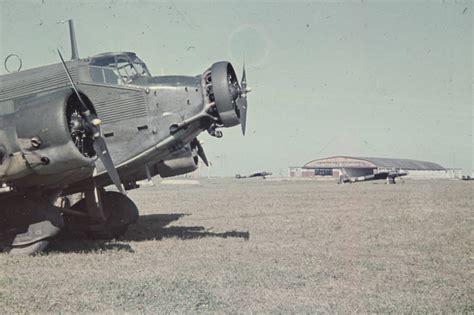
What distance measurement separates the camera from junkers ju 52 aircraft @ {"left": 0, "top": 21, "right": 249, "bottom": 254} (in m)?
8.89

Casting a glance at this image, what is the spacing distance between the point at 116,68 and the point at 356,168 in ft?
345

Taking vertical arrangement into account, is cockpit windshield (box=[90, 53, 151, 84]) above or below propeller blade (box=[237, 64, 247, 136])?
above

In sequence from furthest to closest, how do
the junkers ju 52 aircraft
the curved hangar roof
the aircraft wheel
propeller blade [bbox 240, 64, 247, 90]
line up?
1. the curved hangar roof
2. the aircraft wheel
3. propeller blade [bbox 240, 64, 247, 90]
4. the junkers ju 52 aircraft

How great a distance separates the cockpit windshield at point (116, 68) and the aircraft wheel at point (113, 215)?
3.04m

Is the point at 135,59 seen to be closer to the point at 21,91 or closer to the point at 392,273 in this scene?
the point at 21,91

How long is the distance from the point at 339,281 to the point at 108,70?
753 centimetres

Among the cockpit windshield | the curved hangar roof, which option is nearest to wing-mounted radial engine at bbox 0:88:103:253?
the cockpit windshield

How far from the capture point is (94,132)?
963 centimetres

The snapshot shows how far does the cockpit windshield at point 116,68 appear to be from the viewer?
455 inches

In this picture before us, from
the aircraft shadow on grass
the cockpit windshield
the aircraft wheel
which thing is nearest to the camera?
the aircraft shadow on grass

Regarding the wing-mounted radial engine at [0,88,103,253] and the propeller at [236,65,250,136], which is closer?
the wing-mounted radial engine at [0,88,103,253]

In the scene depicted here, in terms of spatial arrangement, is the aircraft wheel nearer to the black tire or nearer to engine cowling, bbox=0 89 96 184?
the black tire

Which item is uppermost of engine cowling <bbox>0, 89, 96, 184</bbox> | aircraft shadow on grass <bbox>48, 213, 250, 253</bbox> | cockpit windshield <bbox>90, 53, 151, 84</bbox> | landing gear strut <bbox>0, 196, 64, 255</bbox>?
cockpit windshield <bbox>90, 53, 151, 84</bbox>

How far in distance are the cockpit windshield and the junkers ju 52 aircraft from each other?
0.08 feet
